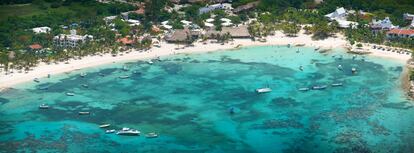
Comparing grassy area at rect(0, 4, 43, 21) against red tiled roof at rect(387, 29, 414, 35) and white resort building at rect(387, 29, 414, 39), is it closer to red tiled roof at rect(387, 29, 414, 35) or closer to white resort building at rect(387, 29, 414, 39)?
white resort building at rect(387, 29, 414, 39)

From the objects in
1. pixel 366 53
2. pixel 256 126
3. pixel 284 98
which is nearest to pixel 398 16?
pixel 366 53

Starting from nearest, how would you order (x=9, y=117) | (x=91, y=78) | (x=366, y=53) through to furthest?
(x=9, y=117)
(x=91, y=78)
(x=366, y=53)

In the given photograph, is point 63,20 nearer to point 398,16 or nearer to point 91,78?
point 91,78

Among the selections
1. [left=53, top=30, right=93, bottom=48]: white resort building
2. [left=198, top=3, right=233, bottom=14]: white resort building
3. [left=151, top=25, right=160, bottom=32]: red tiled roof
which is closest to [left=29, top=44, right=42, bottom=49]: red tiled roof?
[left=53, top=30, right=93, bottom=48]: white resort building

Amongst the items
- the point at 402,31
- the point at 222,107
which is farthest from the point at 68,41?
the point at 402,31

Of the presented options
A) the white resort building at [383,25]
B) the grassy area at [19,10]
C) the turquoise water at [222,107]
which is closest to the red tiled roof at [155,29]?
the turquoise water at [222,107]

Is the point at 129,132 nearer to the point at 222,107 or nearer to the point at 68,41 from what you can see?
the point at 222,107
